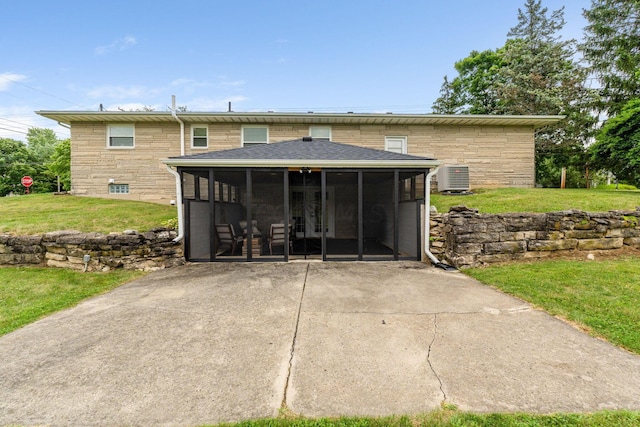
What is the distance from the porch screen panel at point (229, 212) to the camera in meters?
7.16

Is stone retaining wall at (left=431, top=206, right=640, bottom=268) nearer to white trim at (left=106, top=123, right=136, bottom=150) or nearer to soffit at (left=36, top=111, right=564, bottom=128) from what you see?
soffit at (left=36, top=111, right=564, bottom=128)

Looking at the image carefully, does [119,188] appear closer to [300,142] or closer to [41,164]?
[300,142]

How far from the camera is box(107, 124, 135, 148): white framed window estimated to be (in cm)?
1059

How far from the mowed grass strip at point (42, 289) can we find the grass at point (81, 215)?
1413mm

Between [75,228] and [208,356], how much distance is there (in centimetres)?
648

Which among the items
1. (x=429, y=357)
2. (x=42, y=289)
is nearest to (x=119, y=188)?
(x=42, y=289)

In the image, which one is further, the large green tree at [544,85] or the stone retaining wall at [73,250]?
the large green tree at [544,85]

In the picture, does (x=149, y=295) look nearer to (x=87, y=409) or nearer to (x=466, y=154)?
(x=87, y=409)

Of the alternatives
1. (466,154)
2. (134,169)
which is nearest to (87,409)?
(134,169)

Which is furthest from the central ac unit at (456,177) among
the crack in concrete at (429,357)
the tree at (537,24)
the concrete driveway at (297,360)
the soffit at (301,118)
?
the tree at (537,24)

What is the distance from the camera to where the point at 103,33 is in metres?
12.6

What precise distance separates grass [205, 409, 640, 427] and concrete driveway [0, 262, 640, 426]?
3.2 inches

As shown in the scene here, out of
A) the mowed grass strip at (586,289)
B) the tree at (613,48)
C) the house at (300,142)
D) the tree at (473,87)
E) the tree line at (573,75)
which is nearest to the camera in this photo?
the mowed grass strip at (586,289)

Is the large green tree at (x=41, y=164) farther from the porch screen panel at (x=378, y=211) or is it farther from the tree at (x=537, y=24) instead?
the tree at (x=537, y=24)
